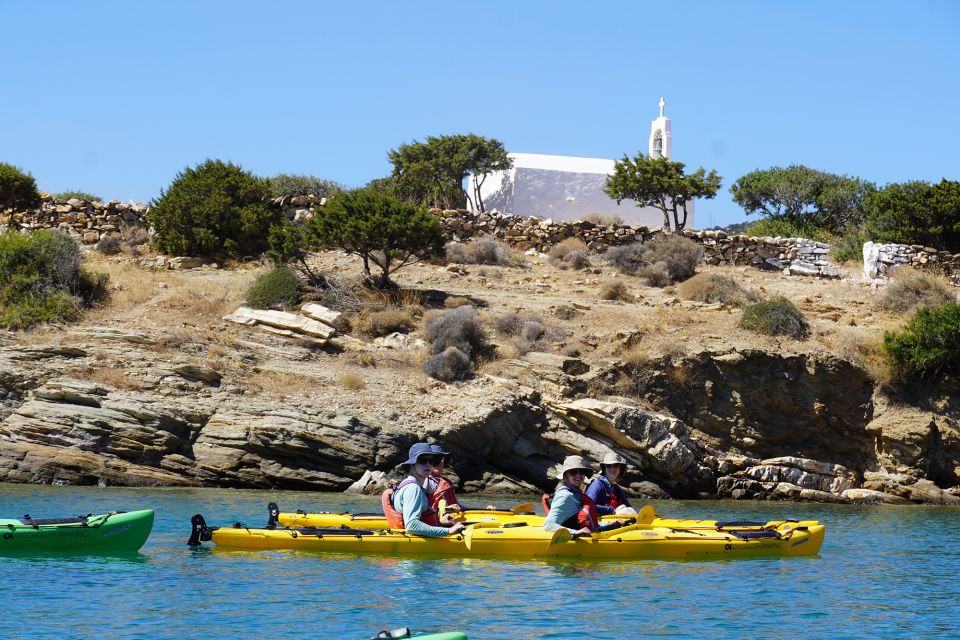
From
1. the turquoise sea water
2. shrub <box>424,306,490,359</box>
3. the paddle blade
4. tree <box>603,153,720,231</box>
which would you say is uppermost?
tree <box>603,153,720,231</box>

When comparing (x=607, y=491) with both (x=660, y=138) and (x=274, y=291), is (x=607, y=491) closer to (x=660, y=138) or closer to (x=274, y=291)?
(x=274, y=291)

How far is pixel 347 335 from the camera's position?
29703mm

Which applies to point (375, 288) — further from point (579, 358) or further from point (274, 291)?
point (579, 358)

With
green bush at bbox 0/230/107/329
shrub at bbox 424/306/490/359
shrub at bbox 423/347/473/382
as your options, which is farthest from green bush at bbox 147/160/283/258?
shrub at bbox 423/347/473/382

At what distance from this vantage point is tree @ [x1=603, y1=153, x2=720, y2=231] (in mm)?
41062

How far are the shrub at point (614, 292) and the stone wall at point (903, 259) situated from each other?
27.4 feet

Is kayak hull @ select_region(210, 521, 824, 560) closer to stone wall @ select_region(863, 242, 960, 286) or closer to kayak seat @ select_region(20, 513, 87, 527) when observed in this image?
kayak seat @ select_region(20, 513, 87, 527)

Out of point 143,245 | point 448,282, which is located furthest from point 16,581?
point 143,245

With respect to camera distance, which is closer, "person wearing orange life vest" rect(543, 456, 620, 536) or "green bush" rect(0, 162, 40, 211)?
"person wearing orange life vest" rect(543, 456, 620, 536)

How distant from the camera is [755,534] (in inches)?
640

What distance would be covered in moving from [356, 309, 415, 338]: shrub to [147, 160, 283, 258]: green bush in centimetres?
702

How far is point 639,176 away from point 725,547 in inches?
1066

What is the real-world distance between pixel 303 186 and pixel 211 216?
311 inches

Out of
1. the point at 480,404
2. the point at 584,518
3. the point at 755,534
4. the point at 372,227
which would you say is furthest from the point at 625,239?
the point at 584,518
